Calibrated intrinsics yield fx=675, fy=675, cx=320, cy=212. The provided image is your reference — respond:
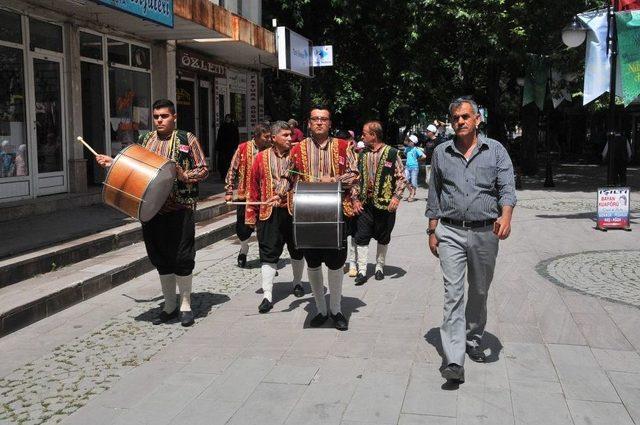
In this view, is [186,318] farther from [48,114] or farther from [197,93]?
[197,93]

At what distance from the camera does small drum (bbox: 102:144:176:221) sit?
545 centimetres

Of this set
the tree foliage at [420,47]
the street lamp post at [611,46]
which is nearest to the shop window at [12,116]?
the street lamp post at [611,46]

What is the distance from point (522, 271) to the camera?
324 inches

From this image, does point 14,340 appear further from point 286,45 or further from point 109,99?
point 286,45

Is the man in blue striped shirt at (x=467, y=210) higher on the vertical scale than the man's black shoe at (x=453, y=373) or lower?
higher

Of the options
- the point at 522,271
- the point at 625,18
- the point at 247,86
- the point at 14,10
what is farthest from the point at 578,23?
the point at 247,86

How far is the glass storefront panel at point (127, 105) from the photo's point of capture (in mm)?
13734

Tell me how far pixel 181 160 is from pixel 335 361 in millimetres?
2329

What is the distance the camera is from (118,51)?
1373cm

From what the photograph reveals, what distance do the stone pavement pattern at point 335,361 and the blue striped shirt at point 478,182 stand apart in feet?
3.79

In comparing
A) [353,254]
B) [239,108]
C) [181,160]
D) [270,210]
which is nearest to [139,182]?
[181,160]

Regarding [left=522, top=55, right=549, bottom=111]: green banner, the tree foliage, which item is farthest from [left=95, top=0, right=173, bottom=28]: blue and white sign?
[left=522, top=55, right=549, bottom=111]: green banner

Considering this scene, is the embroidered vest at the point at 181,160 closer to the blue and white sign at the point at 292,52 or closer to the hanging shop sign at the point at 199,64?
the hanging shop sign at the point at 199,64

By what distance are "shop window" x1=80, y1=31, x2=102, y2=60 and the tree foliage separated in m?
9.29
